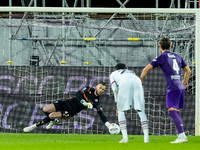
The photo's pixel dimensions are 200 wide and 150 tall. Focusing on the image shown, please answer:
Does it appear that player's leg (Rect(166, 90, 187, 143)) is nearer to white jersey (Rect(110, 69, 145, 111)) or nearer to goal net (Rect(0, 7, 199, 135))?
white jersey (Rect(110, 69, 145, 111))

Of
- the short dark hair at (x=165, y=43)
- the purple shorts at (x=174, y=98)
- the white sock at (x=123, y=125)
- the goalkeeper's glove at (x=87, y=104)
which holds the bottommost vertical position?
the white sock at (x=123, y=125)

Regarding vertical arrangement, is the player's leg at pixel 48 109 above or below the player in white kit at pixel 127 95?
below

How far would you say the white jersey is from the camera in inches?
341

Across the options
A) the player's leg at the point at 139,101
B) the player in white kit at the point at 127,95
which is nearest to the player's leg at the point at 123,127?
the player in white kit at the point at 127,95

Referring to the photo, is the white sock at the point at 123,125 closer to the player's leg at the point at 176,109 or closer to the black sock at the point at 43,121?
the player's leg at the point at 176,109

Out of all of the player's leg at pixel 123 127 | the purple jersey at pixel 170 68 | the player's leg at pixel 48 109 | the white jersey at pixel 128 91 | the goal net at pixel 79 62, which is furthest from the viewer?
the goal net at pixel 79 62

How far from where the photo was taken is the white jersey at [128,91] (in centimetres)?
866

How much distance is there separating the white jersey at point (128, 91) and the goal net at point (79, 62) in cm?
306

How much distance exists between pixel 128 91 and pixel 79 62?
260 inches

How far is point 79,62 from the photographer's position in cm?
1520

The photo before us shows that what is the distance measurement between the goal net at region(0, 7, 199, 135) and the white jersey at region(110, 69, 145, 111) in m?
3.06

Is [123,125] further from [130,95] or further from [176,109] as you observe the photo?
[176,109]

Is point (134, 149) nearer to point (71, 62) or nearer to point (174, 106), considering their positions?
point (174, 106)

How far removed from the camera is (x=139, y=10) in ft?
37.9
